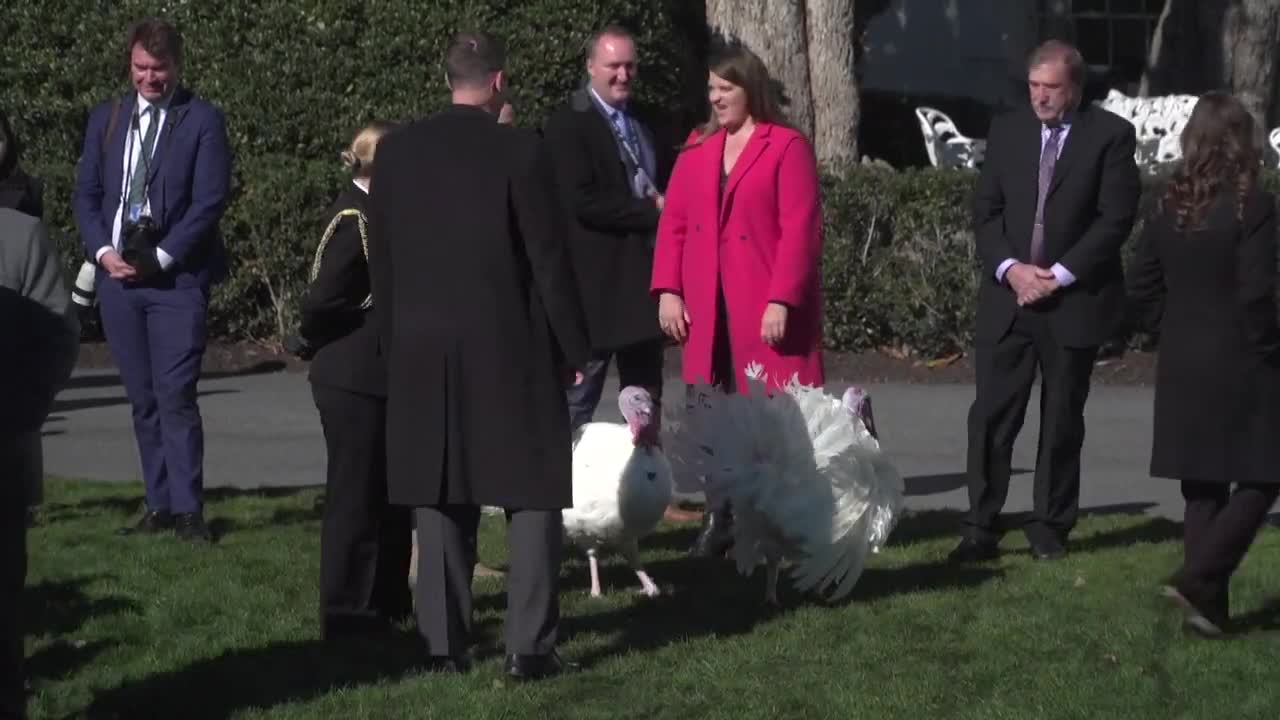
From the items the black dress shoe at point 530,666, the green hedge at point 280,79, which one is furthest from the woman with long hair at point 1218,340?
the green hedge at point 280,79

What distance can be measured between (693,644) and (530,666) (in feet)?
2.51

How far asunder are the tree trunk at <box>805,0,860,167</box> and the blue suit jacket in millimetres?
7760

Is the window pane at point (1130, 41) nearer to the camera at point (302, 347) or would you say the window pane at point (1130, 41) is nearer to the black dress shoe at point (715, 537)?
the black dress shoe at point (715, 537)

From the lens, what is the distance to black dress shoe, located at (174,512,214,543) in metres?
8.73

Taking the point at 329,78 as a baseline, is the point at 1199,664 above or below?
below

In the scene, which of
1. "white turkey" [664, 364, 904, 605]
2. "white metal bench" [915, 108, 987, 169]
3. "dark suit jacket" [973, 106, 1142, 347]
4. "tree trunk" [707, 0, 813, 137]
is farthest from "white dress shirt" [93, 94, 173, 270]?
"white metal bench" [915, 108, 987, 169]

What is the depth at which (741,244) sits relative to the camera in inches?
318

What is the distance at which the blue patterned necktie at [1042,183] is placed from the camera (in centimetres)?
841

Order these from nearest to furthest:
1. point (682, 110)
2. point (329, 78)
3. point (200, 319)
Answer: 1. point (200, 319)
2. point (329, 78)
3. point (682, 110)

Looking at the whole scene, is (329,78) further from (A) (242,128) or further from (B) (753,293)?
(B) (753,293)

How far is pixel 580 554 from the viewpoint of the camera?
28.2 feet

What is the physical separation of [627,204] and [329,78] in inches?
271

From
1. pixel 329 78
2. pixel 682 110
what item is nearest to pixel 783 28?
pixel 682 110

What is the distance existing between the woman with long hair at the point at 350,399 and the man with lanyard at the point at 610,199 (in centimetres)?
184
